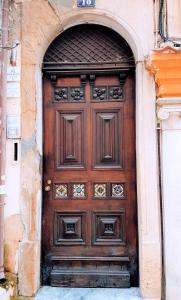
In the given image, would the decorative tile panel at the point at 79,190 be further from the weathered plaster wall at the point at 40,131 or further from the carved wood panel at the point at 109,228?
the weathered plaster wall at the point at 40,131

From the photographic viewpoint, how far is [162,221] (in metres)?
3.70

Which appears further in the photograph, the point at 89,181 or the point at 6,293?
the point at 89,181

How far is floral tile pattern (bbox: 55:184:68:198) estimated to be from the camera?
4055 mm

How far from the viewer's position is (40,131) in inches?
157

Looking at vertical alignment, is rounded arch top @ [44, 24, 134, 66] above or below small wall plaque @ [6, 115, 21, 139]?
above

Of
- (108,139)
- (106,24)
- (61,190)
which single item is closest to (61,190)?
(61,190)

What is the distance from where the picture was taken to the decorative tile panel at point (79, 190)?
4.03 meters

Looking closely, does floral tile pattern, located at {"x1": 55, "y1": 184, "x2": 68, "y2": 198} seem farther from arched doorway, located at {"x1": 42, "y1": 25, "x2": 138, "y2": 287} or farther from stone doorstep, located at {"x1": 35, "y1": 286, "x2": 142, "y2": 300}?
stone doorstep, located at {"x1": 35, "y1": 286, "x2": 142, "y2": 300}

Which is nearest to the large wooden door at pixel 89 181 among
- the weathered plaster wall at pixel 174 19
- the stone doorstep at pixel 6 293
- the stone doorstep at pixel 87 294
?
the stone doorstep at pixel 87 294

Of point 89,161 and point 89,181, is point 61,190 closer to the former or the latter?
point 89,181

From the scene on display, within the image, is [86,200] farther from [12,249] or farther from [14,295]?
[14,295]

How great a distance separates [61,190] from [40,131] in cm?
76

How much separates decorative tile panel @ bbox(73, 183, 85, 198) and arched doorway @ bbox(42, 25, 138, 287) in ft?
0.04

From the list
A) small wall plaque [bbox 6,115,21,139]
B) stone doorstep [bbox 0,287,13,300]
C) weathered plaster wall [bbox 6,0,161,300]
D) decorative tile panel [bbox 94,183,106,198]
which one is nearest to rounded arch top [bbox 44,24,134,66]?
weathered plaster wall [bbox 6,0,161,300]
